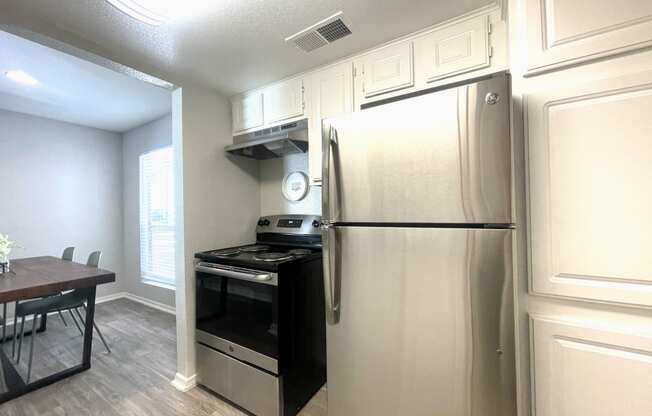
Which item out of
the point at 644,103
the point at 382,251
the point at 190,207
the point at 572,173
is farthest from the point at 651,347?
the point at 190,207

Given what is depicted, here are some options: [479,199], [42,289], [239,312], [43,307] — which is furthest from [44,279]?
[479,199]

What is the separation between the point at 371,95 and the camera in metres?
1.73

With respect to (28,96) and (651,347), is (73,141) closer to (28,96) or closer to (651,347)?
(28,96)

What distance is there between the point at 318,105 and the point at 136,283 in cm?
387

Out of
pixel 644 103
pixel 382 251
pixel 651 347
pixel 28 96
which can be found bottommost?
pixel 651 347

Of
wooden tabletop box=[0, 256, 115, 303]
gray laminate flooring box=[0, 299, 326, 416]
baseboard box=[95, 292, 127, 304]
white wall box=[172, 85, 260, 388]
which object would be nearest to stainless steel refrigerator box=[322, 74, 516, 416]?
gray laminate flooring box=[0, 299, 326, 416]

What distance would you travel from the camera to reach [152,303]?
380cm

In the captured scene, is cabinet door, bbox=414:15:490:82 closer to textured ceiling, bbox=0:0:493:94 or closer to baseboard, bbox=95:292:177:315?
textured ceiling, bbox=0:0:493:94

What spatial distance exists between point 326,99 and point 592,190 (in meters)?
1.49

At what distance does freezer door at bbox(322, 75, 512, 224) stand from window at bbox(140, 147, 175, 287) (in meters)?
3.04

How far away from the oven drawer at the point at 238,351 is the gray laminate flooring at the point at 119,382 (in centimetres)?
36

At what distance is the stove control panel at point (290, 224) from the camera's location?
2242 millimetres

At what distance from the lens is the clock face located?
7.89 ft

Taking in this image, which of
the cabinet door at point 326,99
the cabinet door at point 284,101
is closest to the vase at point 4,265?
the cabinet door at point 284,101
